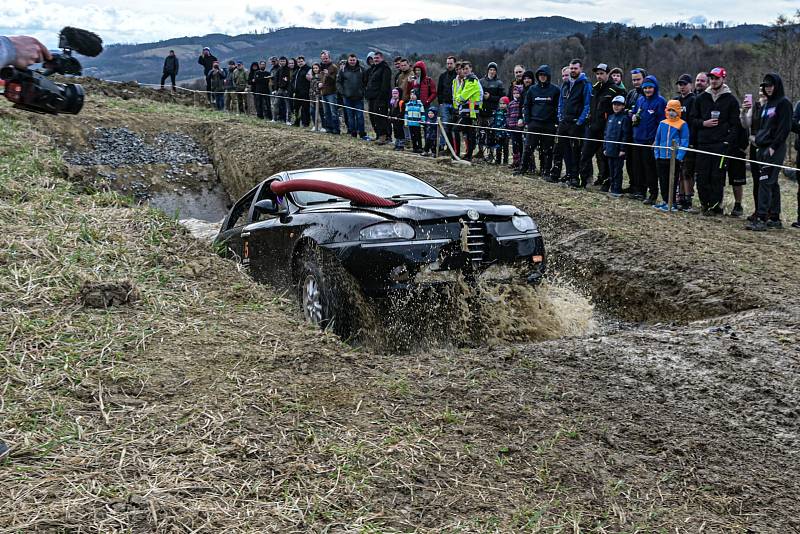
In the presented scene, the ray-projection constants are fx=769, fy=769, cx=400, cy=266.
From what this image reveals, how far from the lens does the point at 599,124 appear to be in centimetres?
1388

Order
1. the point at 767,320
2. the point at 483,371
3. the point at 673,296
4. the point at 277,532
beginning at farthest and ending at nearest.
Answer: the point at 673,296
the point at 767,320
the point at 483,371
the point at 277,532

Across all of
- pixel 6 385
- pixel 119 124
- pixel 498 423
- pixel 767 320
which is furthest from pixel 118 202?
pixel 119 124

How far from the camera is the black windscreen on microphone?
4.21 meters

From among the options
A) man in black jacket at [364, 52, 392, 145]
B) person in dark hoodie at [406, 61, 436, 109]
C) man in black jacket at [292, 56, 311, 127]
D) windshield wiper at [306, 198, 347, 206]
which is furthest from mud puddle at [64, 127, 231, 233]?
windshield wiper at [306, 198, 347, 206]

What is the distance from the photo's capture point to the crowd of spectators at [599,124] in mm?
11930

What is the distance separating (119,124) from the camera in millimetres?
23531

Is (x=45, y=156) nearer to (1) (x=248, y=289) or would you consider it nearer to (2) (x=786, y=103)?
(1) (x=248, y=289)

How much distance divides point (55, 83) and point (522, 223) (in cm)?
396

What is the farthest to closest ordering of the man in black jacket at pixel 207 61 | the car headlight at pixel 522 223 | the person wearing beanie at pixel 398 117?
1. the man in black jacket at pixel 207 61
2. the person wearing beanie at pixel 398 117
3. the car headlight at pixel 522 223

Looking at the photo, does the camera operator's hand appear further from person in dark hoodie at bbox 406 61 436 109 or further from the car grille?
person in dark hoodie at bbox 406 61 436 109

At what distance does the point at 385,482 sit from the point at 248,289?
345cm

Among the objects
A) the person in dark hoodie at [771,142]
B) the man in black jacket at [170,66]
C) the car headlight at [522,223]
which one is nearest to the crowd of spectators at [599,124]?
the person in dark hoodie at [771,142]

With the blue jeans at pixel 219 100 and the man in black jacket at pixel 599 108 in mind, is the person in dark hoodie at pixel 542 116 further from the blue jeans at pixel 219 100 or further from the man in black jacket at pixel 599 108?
the blue jeans at pixel 219 100

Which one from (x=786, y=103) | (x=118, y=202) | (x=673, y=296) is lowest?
(x=673, y=296)
